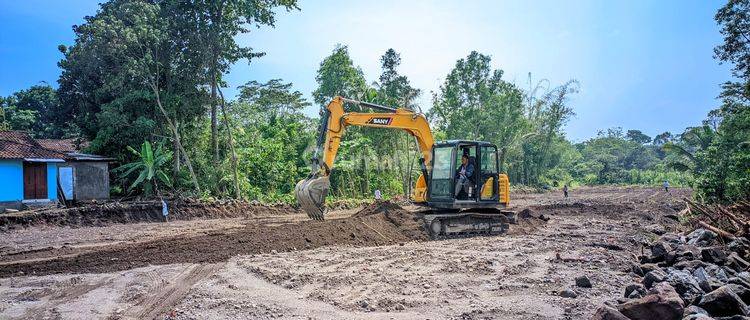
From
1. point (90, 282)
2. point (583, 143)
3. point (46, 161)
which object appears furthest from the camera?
point (583, 143)

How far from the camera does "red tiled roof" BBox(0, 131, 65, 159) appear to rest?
69.3ft

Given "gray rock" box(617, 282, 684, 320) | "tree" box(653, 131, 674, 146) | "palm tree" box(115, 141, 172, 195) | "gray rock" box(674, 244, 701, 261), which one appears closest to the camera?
"gray rock" box(617, 282, 684, 320)

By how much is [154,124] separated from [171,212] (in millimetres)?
4850

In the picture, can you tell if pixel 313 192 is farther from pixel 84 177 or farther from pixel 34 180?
pixel 34 180

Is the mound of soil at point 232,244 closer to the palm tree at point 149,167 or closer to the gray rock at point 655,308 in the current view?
the gray rock at point 655,308

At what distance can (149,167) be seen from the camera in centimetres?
2189

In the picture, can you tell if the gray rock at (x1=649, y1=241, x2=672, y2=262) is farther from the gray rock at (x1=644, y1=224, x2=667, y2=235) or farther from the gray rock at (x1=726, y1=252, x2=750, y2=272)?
the gray rock at (x1=644, y1=224, x2=667, y2=235)

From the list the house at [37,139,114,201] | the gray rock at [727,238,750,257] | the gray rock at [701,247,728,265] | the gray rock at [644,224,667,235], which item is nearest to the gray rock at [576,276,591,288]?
the gray rock at [701,247,728,265]

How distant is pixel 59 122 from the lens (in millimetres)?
26609

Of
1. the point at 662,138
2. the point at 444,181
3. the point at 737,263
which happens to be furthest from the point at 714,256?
the point at 662,138

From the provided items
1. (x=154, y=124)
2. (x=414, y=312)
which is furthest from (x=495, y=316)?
(x=154, y=124)

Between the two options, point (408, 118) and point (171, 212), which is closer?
point (408, 118)

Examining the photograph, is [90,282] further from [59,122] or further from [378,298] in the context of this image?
[59,122]

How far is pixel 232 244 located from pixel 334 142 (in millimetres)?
3806
